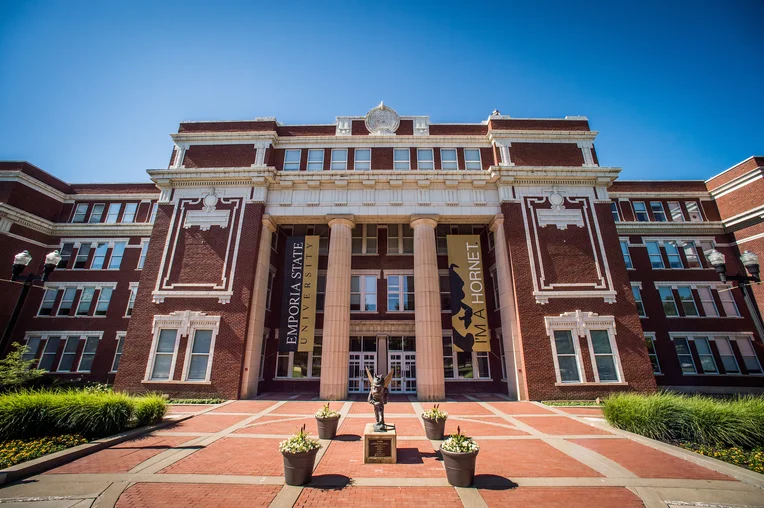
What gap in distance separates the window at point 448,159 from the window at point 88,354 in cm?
3011

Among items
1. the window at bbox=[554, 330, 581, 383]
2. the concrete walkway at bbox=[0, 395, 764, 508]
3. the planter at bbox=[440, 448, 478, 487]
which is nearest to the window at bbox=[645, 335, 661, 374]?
the window at bbox=[554, 330, 581, 383]

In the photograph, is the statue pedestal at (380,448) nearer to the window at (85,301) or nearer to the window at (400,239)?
the window at (400,239)

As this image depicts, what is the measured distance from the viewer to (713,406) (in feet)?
33.2

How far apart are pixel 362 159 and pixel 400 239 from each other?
22.4ft

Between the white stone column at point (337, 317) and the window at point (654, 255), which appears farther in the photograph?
the window at point (654, 255)

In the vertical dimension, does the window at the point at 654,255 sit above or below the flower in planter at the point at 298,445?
above

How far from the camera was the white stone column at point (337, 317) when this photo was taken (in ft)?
60.3

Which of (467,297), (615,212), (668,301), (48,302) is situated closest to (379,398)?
(467,297)

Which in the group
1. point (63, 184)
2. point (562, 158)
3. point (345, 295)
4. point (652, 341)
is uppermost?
point (63, 184)

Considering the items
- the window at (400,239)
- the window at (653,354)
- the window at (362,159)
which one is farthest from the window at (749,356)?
the window at (362,159)

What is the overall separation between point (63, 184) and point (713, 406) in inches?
1805

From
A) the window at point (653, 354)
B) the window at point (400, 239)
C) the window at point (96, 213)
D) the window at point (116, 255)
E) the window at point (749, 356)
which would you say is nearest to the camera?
the window at point (749, 356)

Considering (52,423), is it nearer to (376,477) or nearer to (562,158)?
(376,477)

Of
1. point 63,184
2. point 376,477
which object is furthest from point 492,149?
point 63,184
